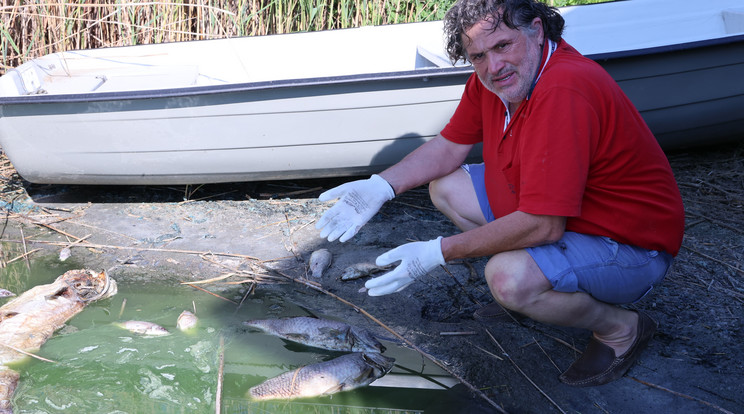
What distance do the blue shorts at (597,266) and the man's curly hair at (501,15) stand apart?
0.76 meters

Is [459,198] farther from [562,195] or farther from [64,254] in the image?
[64,254]

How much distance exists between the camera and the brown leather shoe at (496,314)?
9.60 feet

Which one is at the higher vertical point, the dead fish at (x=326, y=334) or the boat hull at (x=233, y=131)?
the boat hull at (x=233, y=131)

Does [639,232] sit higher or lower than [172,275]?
higher

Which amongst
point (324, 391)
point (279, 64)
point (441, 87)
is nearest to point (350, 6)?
point (279, 64)

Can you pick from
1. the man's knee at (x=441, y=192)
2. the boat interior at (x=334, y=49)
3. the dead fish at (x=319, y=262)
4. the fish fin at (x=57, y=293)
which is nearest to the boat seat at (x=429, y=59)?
the boat interior at (x=334, y=49)

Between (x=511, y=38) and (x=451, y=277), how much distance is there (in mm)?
1479

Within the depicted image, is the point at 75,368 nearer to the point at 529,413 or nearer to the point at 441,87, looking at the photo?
the point at 529,413

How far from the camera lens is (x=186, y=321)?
299cm

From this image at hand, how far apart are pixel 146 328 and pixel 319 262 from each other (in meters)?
0.93

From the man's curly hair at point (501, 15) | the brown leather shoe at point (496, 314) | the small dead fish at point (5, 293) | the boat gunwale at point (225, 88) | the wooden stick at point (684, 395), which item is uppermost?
the man's curly hair at point (501, 15)

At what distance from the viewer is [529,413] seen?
2393 millimetres

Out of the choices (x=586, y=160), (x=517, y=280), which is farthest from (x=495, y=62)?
(x=517, y=280)

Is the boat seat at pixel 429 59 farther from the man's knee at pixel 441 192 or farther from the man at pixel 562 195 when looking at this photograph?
the man at pixel 562 195
